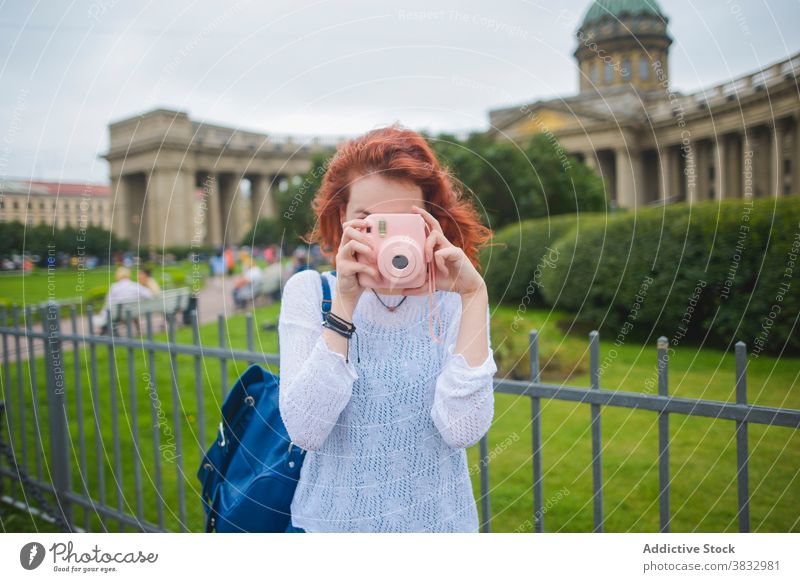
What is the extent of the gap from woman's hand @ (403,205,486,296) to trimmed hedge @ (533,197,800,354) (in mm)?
3780

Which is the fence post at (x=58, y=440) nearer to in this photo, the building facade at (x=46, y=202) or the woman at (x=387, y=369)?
the building facade at (x=46, y=202)

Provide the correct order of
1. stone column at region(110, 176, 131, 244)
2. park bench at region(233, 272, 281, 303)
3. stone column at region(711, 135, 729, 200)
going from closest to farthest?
1. stone column at region(110, 176, 131, 244)
2. stone column at region(711, 135, 729, 200)
3. park bench at region(233, 272, 281, 303)

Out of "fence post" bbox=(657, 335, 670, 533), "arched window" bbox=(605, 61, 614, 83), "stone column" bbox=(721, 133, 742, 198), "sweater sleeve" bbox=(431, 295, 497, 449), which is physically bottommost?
"fence post" bbox=(657, 335, 670, 533)

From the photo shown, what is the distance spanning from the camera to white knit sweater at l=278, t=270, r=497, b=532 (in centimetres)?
140

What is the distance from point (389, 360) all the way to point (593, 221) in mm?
9018

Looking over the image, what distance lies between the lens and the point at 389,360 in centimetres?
152

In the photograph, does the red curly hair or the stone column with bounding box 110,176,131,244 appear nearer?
the red curly hair

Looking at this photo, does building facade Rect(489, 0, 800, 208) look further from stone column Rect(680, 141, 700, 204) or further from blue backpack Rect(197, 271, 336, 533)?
blue backpack Rect(197, 271, 336, 533)

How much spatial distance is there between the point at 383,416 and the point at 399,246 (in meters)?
0.48

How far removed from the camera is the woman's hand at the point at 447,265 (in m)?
1.31

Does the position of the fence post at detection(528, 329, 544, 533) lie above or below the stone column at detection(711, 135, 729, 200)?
below

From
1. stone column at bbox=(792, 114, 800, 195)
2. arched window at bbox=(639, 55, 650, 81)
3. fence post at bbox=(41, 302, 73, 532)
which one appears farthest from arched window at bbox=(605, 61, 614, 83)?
fence post at bbox=(41, 302, 73, 532)

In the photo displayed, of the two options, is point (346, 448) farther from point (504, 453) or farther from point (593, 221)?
point (593, 221)
